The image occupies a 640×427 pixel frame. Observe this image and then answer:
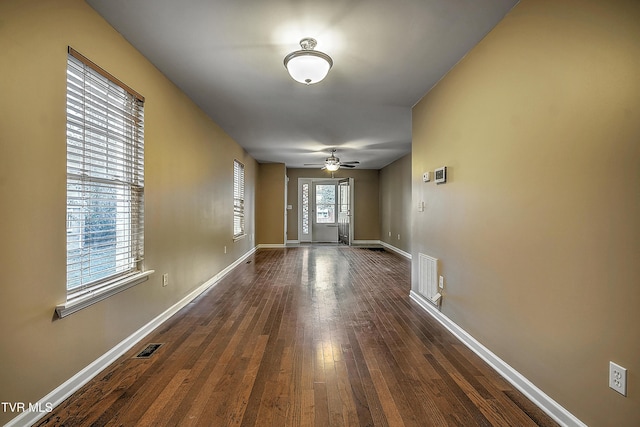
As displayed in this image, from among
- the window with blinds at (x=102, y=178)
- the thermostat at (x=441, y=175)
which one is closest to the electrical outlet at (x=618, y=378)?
the thermostat at (x=441, y=175)

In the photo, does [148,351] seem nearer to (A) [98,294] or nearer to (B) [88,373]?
(B) [88,373]

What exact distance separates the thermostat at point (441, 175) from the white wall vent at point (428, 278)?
2.67 ft

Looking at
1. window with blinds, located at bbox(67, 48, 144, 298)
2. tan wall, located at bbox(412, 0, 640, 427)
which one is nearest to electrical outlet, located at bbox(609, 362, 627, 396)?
tan wall, located at bbox(412, 0, 640, 427)

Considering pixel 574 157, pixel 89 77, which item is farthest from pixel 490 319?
pixel 89 77

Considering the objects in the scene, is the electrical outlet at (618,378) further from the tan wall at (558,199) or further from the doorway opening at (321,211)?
the doorway opening at (321,211)

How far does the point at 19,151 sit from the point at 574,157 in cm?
284

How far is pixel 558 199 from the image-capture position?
1.58 m

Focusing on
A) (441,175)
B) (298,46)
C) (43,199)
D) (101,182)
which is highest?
(298,46)

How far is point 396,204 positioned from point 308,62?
19.9 ft

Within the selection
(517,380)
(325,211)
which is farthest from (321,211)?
(517,380)

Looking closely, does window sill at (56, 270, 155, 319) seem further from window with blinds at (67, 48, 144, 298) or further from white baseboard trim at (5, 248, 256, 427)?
white baseboard trim at (5, 248, 256, 427)

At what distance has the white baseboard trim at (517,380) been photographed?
154cm

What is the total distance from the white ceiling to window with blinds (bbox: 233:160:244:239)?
1751 millimetres

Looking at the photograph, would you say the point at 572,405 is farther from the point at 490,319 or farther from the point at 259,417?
the point at 259,417
